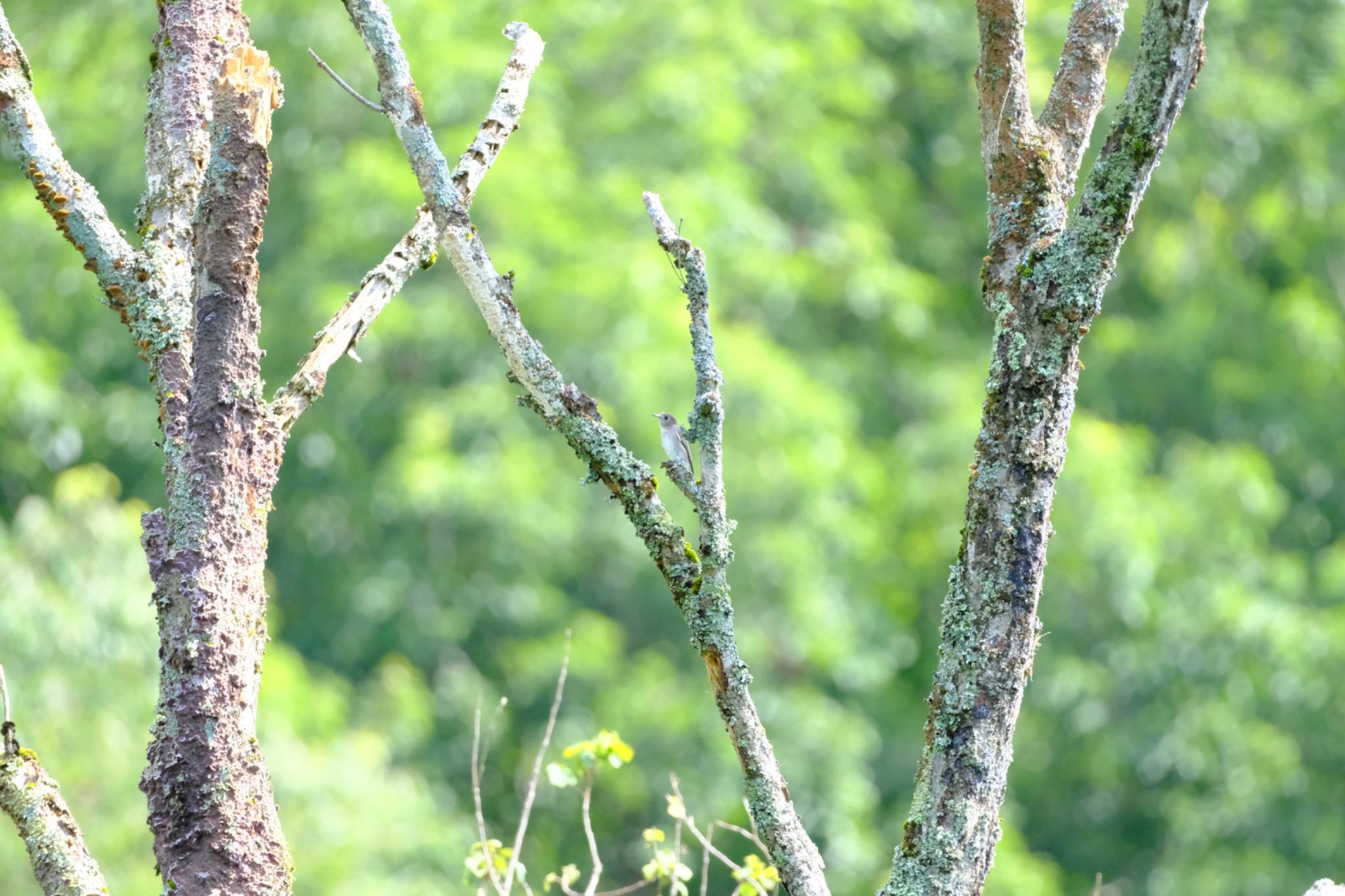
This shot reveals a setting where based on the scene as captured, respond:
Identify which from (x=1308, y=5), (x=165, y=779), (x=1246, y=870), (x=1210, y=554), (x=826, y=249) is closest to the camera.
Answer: (x=165, y=779)

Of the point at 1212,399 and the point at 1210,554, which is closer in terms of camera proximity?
the point at 1210,554

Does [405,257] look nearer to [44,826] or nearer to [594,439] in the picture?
[594,439]

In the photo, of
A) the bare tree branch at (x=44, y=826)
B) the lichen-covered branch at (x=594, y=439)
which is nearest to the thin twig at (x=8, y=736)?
the bare tree branch at (x=44, y=826)

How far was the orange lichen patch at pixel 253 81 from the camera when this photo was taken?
2.08m

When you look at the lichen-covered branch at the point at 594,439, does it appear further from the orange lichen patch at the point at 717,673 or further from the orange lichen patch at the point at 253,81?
the orange lichen patch at the point at 253,81

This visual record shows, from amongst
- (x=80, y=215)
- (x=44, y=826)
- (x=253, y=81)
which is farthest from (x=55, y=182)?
(x=44, y=826)

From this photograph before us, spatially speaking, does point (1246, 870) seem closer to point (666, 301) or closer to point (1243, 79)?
point (666, 301)

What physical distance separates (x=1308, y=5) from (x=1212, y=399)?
409 cm

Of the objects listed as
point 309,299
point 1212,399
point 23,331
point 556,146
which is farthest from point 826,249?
point 23,331

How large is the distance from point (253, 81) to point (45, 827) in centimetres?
106

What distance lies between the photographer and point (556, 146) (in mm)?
11758

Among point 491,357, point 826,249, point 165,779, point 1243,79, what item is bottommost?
point 165,779

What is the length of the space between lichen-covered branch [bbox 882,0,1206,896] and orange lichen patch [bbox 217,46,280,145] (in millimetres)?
1069

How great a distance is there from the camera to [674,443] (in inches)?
77.7
